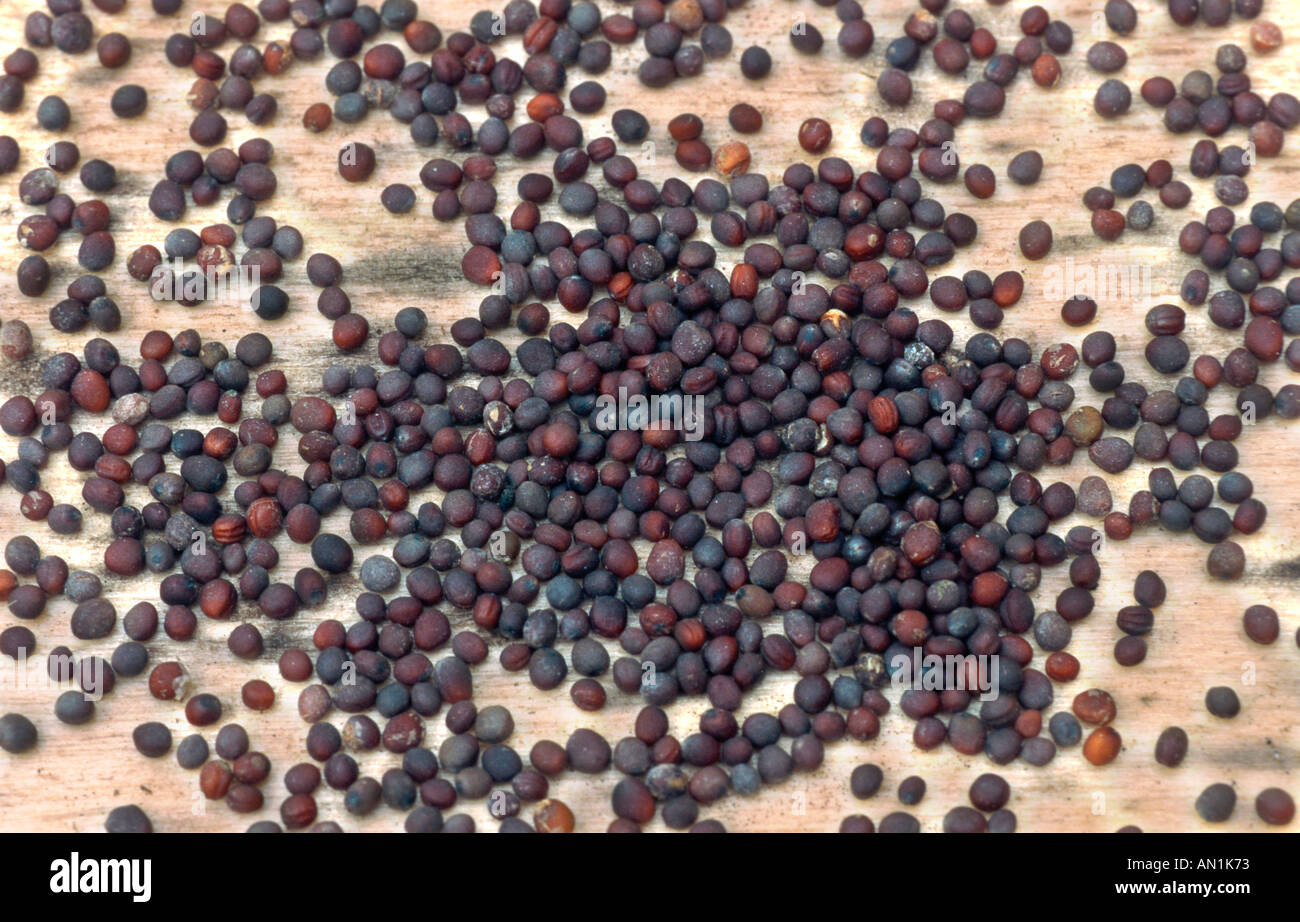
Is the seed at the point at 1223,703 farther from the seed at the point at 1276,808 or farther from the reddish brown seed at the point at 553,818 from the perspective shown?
the reddish brown seed at the point at 553,818

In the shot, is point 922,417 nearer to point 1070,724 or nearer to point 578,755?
point 1070,724

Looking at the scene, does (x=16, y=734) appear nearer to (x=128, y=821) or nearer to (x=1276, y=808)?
(x=128, y=821)

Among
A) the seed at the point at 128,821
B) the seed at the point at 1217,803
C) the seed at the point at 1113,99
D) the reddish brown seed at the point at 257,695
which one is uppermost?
the seed at the point at 1113,99

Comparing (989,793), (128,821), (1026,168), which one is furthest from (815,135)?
(128,821)

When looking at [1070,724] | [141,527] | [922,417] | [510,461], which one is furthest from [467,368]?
[1070,724]

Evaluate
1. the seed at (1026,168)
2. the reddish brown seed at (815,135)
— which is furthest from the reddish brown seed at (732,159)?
the seed at (1026,168)

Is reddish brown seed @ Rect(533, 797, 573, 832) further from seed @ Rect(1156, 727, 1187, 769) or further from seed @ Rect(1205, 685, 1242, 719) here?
seed @ Rect(1205, 685, 1242, 719)
